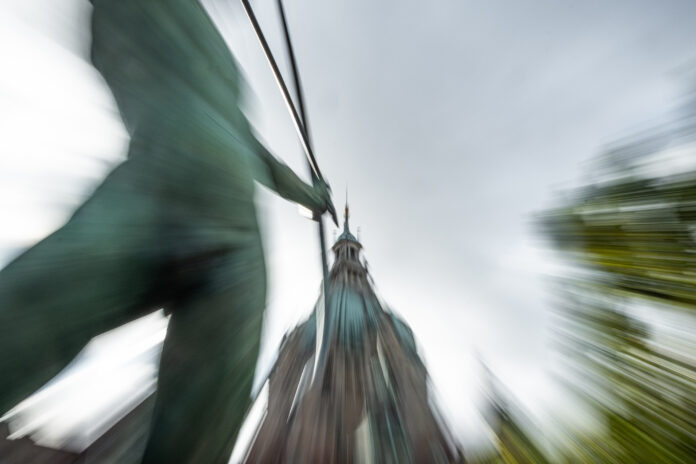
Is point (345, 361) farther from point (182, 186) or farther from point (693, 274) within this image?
point (182, 186)

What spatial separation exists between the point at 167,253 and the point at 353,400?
13374mm

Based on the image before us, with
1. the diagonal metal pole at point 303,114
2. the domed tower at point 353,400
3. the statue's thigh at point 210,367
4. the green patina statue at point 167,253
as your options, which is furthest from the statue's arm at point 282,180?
the domed tower at point 353,400

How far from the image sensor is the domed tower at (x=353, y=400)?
10.4 m

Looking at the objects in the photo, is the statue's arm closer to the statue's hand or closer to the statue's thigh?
the statue's hand

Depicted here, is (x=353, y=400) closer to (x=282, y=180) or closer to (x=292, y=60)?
(x=282, y=180)

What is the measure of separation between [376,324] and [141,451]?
17657 millimetres

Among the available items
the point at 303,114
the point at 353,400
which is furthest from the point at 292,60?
the point at 353,400

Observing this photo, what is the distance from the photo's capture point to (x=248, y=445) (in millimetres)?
10711

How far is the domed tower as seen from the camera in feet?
34.1

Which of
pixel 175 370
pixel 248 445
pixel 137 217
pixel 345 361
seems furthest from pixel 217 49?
pixel 345 361

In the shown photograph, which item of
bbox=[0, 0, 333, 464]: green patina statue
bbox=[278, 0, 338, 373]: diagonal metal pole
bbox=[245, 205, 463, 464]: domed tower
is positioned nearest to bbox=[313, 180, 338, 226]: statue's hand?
bbox=[278, 0, 338, 373]: diagonal metal pole

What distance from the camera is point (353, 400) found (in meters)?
12.3

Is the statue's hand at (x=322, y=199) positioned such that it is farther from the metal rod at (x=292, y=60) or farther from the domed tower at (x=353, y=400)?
the domed tower at (x=353, y=400)

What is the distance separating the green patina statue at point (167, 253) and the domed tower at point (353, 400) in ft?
24.6
